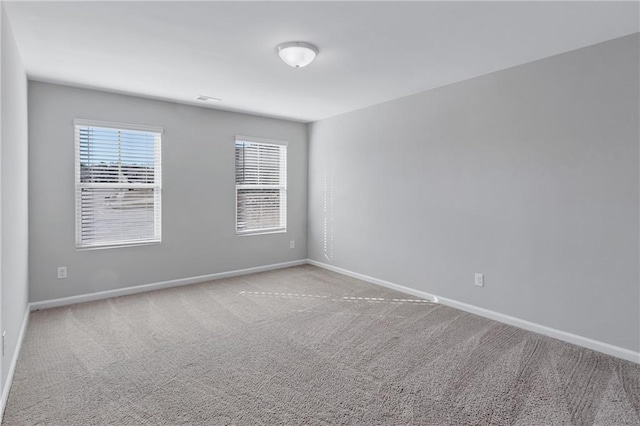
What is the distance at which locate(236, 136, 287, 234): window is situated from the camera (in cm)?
527

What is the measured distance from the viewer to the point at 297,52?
274 centimetres

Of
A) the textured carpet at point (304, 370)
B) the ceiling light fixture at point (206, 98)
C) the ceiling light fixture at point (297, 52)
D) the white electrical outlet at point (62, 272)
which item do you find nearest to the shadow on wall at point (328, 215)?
the textured carpet at point (304, 370)

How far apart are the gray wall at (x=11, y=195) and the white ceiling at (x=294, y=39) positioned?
0.32m

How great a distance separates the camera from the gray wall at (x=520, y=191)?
2691 millimetres

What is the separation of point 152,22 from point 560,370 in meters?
3.74

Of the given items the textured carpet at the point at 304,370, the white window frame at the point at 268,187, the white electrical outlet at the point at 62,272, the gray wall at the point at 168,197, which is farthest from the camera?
the white window frame at the point at 268,187

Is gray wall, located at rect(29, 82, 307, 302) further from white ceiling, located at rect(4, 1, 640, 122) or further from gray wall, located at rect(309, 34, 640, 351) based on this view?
gray wall, located at rect(309, 34, 640, 351)

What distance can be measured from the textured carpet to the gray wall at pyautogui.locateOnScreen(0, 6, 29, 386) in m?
0.38

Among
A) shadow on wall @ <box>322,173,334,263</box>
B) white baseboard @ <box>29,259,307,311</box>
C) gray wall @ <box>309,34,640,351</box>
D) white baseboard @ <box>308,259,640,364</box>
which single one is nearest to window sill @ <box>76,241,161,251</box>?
white baseboard @ <box>29,259,307,311</box>

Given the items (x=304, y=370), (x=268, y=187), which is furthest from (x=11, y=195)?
(x=268, y=187)

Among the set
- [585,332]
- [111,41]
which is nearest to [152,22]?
[111,41]

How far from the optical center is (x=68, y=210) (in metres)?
3.88

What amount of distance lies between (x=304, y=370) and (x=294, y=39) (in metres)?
2.45

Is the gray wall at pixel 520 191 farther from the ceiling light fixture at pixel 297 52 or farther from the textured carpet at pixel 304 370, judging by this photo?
the ceiling light fixture at pixel 297 52
